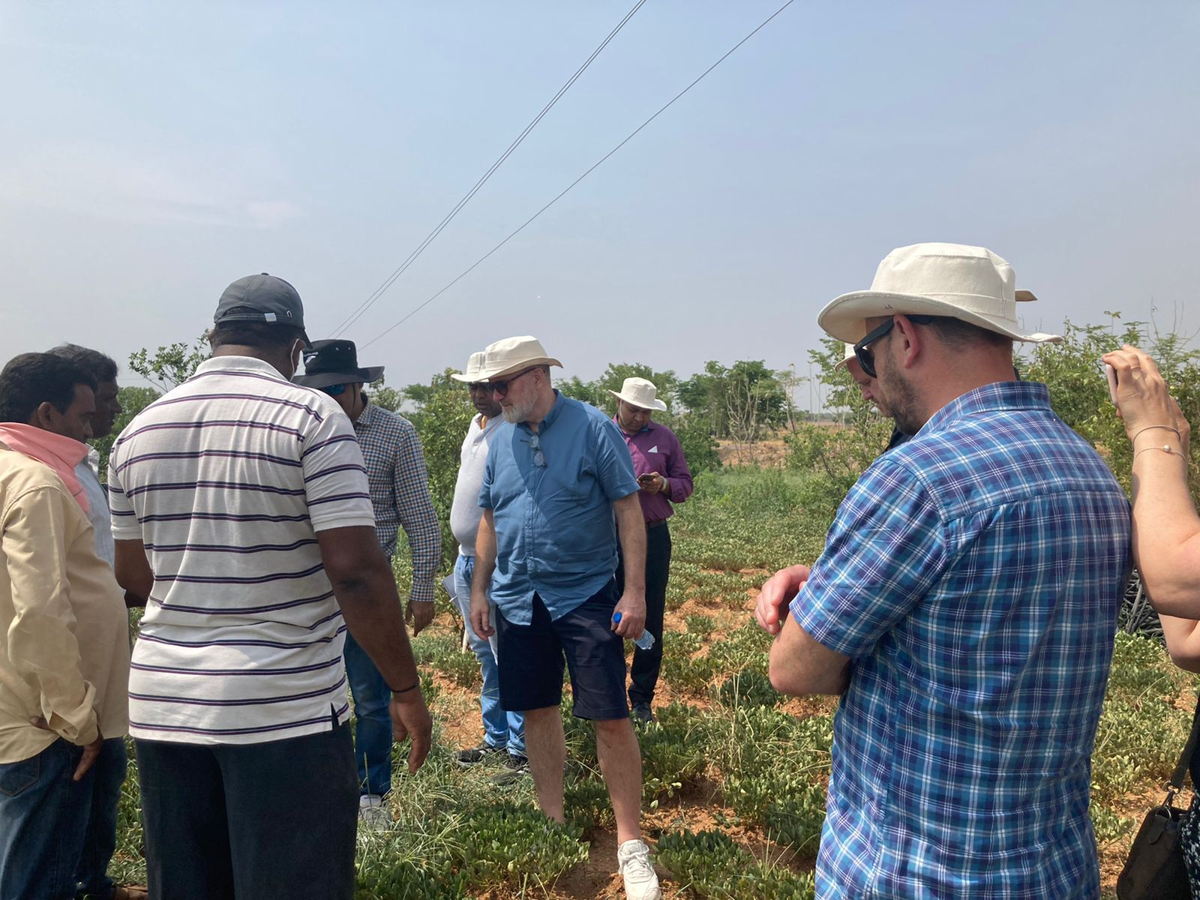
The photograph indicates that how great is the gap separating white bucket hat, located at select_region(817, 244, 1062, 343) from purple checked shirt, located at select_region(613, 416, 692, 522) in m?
3.88

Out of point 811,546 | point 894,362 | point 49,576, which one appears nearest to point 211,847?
point 49,576

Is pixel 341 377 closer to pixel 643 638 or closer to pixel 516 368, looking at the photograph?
pixel 516 368

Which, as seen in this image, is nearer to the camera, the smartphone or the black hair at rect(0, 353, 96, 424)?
the smartphone

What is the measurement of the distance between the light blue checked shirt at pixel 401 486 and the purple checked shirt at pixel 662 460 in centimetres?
185

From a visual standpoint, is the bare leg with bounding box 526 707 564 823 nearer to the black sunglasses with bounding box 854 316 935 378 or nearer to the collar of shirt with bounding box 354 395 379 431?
the collar of shirt with bounding box 354 395 379 431

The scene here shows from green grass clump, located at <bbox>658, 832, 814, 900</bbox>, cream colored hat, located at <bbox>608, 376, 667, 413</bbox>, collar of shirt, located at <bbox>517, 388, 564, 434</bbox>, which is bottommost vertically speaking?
green grass clump, located at <bbox>658, 832, 814, 900</bbox>

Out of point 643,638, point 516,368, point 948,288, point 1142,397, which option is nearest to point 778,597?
point 948,288

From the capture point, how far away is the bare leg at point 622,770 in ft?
11.0

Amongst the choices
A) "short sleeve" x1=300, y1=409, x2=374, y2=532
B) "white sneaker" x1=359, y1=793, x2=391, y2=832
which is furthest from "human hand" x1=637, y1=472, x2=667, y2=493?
"short sleeve" x1=300, y1=409, x2=374, y2=532

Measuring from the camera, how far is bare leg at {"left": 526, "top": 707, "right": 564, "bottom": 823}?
368 centimetres

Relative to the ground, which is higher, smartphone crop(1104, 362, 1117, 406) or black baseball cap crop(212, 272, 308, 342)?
black baseball cap crop(212, 272, 308, 342)

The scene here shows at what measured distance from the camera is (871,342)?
1729mm

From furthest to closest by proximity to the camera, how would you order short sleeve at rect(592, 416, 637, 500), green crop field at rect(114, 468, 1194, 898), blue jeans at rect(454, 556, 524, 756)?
blue jeans at rect(454, 556, 524, 756) → short sleeve at rect(592, 416, 637, 500) → green crop field at rect(114, 468, 1194, 898)

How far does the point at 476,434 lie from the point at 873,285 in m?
3.41
